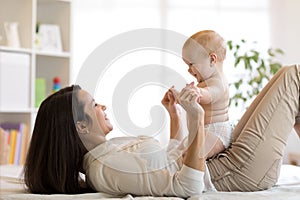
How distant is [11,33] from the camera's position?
3.38 meters

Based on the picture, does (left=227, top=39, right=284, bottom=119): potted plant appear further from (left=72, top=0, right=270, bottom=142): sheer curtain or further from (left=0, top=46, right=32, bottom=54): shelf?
(left=0, top=46, right=32, bottom=54): shelf

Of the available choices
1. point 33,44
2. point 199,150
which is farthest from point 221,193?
point 33,44

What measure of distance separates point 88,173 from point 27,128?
6.62 ft

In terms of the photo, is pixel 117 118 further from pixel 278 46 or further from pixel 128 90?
pixel 278 46

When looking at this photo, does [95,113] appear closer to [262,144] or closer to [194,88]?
[194,88]

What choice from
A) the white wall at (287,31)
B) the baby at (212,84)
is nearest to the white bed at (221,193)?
the baby at (212,84)

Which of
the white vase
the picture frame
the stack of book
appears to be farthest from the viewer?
the picture frame

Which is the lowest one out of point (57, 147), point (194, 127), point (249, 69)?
point (249, 69)

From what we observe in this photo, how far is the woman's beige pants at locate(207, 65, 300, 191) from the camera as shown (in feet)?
5.32

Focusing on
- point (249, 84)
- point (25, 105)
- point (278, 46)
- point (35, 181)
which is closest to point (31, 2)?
point (25, 105)

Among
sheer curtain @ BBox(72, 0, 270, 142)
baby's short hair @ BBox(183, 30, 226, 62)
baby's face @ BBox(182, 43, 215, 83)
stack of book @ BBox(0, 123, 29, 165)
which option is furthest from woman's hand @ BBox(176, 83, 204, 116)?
sheer curtain @ BBox(72, 0, 270, 142)

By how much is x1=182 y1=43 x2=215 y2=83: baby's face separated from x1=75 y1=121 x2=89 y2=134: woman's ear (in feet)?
1.14

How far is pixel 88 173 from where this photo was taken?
5.04 ft

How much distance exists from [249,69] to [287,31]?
16.6 inches
